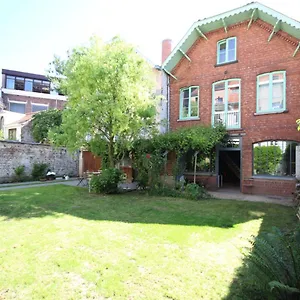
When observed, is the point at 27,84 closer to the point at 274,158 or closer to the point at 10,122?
the point at 10,122

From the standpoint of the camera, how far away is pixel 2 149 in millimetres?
16250

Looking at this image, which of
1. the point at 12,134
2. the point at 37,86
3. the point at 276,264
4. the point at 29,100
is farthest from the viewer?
the point at 37,86

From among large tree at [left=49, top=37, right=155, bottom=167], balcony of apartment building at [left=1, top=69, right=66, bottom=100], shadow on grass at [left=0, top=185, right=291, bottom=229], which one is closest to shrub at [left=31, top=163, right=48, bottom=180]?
large tree at [left=49, top=37, right=155, bottom=167]

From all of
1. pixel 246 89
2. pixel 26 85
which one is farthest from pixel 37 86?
pixel 246 89

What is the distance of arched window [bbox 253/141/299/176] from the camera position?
11.7 metres

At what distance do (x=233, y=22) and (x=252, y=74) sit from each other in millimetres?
3111

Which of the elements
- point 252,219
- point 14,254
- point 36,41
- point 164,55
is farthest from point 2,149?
point 252,219

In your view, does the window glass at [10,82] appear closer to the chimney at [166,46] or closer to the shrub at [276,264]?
the chimney at [166,46]

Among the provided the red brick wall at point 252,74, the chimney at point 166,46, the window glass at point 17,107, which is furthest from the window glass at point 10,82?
the red brick wall at point 252,74

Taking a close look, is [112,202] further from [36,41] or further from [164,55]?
[36,41]

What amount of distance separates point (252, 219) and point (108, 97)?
735 cm

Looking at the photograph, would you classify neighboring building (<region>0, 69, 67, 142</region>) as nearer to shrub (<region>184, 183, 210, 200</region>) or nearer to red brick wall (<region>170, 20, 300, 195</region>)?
red brick wall (<region>170, 20, 300, 195</region>)

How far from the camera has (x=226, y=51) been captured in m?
13.8

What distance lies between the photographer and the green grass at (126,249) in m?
3.42
